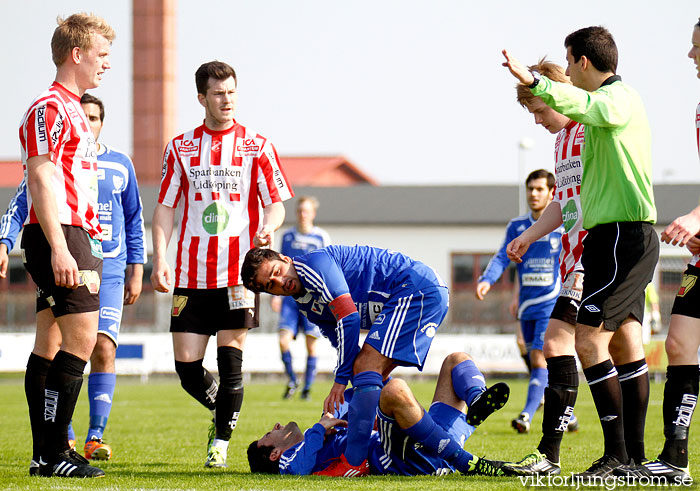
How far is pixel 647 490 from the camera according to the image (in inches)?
183

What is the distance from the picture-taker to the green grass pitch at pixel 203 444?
5098 mm

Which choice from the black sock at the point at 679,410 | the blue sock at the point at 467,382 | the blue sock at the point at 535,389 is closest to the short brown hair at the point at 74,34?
the blue sock at the point at 467,382

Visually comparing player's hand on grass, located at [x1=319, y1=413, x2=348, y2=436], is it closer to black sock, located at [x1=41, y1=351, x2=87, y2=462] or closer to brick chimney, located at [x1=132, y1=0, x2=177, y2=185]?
black sock, located at [x1=41, y1=351, x2=87, y2=462]

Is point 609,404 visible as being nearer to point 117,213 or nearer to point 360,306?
point 360,306

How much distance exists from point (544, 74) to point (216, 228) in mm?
2382

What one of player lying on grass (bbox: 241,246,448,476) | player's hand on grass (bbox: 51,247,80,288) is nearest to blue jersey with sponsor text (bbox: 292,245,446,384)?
player lying on grass (bbox: 241,246,448,476)

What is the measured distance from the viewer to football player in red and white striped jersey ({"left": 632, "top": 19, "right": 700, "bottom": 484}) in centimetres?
503

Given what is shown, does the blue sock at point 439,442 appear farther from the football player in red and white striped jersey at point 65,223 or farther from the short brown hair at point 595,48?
the short brown hair at point 595,48

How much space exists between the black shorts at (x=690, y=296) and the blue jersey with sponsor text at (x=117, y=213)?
4.01 meters

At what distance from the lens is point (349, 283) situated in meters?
5.80

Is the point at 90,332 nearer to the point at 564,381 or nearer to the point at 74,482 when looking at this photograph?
the point at 74,482

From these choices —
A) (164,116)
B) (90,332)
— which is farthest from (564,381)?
(164,116)

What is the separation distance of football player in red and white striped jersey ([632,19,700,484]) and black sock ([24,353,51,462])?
3.27 m

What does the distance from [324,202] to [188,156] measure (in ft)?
109
